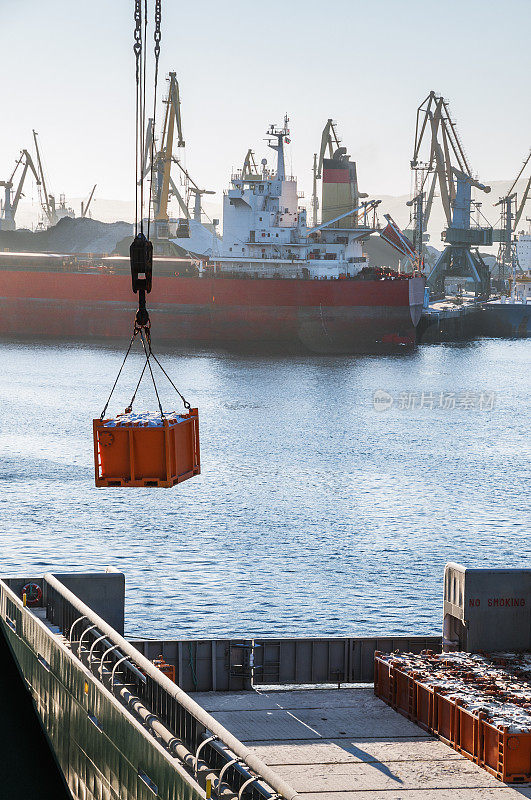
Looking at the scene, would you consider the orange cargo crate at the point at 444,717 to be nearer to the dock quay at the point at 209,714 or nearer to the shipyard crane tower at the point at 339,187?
the dock quay at the point at 209,714

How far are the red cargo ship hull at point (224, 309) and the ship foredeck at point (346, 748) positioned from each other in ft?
191

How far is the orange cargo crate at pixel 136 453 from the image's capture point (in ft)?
40.9

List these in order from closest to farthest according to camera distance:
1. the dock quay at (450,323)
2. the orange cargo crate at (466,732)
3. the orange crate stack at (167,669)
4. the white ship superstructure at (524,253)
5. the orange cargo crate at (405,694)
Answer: the orange cargo crate at (466,732), the orange crate stack at (167,669), the orange cargo crate at (405,694), the dock quay at (450,323), the white ship superstructure at (524,253)

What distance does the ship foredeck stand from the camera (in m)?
10.9

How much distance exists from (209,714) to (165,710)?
1.54 meters

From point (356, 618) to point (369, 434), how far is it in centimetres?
2522

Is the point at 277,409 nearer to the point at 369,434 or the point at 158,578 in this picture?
the point at 369,434

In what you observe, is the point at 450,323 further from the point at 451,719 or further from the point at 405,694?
the point at 451,719

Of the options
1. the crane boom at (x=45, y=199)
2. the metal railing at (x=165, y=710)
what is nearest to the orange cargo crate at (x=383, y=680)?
the metal railing at (x=165, y=710)

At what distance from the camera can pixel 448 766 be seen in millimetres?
11516

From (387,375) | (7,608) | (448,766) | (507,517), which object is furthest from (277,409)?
(448,766)

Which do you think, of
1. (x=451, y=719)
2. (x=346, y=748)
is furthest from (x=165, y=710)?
(x=451, y=719)

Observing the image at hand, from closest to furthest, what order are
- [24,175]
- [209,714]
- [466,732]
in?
[466,732] < [209,714] < [24,175]

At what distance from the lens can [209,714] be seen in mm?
11812
